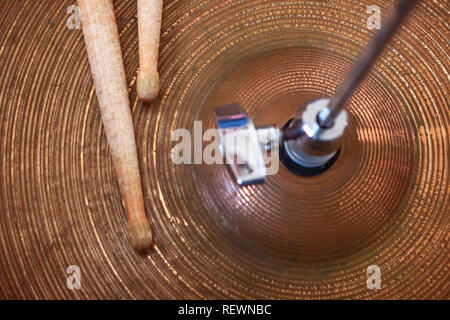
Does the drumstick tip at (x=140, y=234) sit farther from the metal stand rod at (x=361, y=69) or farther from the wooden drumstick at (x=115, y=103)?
the metal stand rod at (x=361, y=69)

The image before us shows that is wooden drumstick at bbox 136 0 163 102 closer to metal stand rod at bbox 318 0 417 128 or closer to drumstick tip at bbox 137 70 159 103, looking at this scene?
drumstick tip at bbox 137 70 159 103

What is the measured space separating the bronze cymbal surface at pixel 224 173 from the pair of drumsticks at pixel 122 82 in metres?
0.02

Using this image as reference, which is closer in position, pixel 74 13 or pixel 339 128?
pixel 339 128

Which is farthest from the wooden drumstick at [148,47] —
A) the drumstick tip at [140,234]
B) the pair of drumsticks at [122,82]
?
the drumstick tip at [140,234]

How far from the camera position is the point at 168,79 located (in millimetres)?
581

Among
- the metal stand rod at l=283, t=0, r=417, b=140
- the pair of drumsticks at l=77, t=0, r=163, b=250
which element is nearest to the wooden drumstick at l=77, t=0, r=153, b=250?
the pair of drumsticks at l=77, t=0, r=163, b=250

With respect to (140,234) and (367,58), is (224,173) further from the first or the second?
(367,58)

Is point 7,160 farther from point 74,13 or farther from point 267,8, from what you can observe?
point 267,8

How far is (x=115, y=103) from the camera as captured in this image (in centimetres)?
55

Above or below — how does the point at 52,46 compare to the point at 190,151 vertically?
above

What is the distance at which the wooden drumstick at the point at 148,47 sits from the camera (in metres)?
0.55
